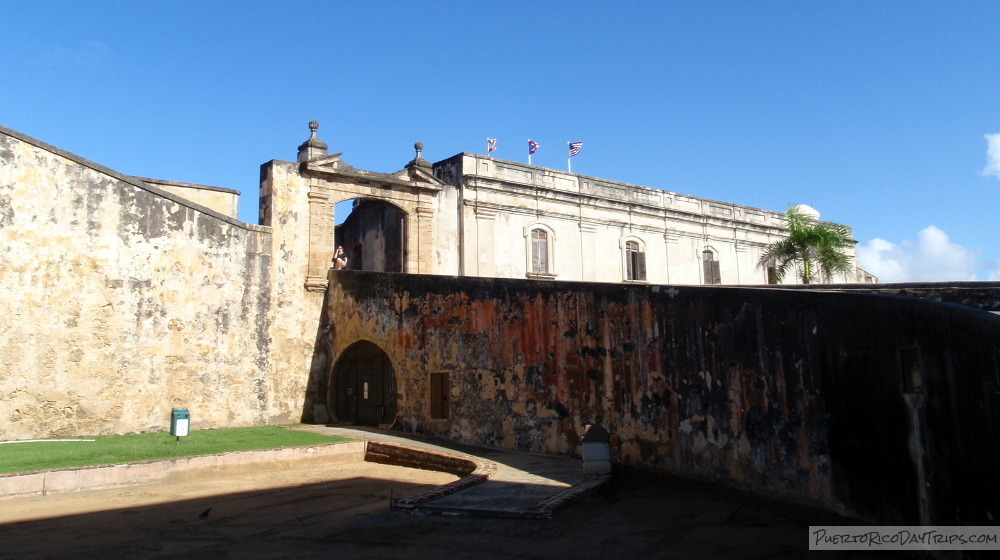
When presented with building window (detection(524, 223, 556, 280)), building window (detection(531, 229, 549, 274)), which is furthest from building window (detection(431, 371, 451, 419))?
building window (detection(531, 229, 549, 274))

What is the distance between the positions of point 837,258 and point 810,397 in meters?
12.4

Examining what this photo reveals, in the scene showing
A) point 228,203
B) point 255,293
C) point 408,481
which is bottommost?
point 408,481

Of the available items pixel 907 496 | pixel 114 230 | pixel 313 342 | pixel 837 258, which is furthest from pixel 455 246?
pixel 907 496

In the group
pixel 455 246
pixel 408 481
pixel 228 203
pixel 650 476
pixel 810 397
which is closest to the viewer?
pixel 810 397

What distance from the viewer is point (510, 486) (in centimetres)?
891

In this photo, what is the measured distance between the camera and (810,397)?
7.75 metres

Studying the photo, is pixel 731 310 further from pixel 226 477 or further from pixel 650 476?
pixel 226 477

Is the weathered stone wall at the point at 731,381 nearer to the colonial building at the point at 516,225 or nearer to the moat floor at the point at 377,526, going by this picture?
the moat floor at the point at 377,526

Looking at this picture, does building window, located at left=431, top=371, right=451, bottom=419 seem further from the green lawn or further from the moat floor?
the moat floor

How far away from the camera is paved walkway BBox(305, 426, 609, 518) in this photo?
25.2ft

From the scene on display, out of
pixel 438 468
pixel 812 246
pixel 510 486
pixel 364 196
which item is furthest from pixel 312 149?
pixel 812 246

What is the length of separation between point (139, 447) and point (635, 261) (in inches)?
645

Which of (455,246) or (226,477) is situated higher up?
(455,246)

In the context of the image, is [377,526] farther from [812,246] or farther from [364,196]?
[812,246]
